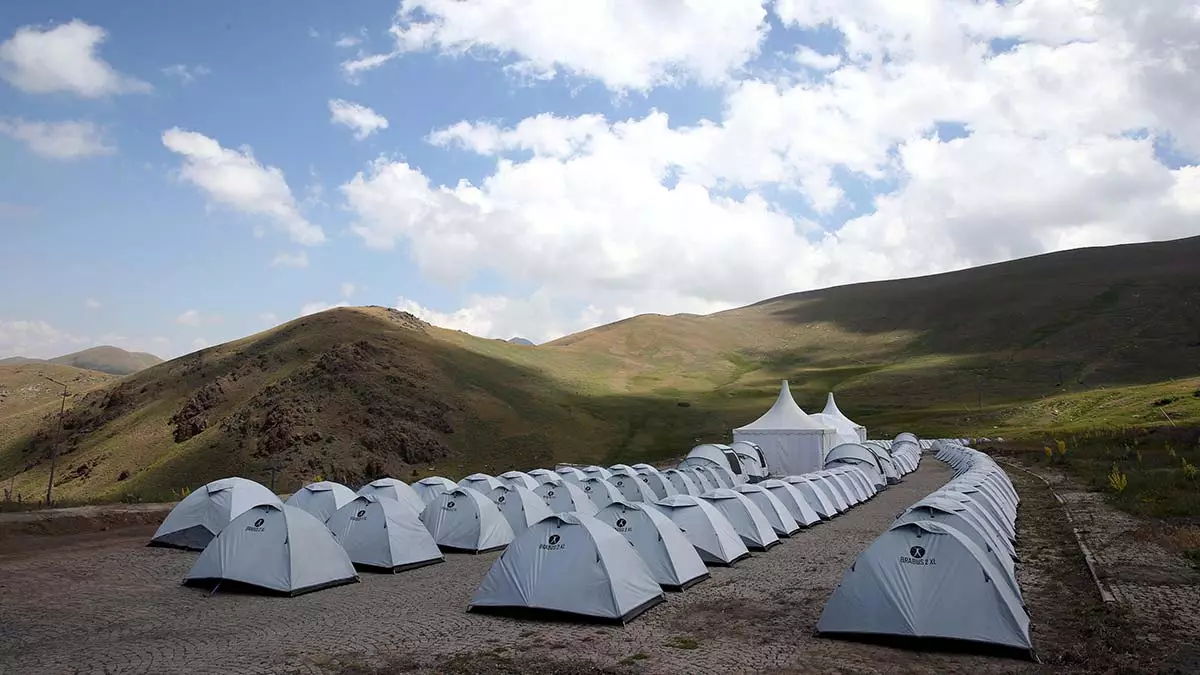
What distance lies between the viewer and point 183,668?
9.93 m

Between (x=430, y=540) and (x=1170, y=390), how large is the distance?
2757 inches

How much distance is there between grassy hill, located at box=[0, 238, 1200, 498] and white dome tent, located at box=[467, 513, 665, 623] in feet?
130

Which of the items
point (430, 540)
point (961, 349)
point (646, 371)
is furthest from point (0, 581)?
point (961, 349)

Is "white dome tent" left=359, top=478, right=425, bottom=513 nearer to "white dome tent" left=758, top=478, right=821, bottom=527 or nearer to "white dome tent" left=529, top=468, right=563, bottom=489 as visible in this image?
"white dome tent" left=529, top=468, right=563, bottom=489

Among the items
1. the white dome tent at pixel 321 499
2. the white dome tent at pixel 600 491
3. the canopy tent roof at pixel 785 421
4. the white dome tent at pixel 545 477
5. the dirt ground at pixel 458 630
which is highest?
the canopy tent roof at pixel 785 421

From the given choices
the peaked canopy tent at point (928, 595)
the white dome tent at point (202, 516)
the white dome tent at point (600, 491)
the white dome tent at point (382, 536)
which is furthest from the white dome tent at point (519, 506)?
the peaked canopy tent at point (928, 595)

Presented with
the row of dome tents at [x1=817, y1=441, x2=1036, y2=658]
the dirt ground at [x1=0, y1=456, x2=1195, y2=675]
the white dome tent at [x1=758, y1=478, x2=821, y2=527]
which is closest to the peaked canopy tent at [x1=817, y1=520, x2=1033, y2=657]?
the row of dome tents at [x1=817, y1=441, x2=1036, y2=658]

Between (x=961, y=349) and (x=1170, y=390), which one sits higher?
(x=961, y=349)

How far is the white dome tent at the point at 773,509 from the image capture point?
21781 millimetres

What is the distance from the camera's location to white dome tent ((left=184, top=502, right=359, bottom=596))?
589 inches

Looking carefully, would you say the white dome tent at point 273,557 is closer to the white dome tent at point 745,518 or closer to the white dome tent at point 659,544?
the white dome tent at point 659,544

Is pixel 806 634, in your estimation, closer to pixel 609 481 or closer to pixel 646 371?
pixel 609 481

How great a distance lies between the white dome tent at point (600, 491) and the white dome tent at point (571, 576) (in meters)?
11.7

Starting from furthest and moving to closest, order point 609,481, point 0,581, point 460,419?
1. point 460,419
2. point 609,481
3. point 0,581
